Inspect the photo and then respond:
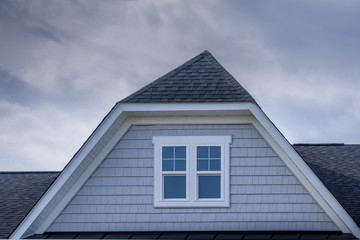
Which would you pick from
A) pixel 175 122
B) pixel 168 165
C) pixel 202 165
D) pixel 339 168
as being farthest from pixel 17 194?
pixel 339 168

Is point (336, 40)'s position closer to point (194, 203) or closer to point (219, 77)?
point (219, 77)

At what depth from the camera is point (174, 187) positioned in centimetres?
1491

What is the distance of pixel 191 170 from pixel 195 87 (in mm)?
1788

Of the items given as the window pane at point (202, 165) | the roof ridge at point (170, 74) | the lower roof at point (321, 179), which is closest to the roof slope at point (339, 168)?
the lower roof at point (321, 179)

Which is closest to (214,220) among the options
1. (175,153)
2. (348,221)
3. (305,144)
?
(175,153)

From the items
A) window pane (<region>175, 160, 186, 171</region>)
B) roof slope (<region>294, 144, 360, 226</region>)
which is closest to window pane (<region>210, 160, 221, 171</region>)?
window pane (<region>175, 160, 186, 171</region>)

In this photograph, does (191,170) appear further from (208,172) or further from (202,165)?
(208,172)

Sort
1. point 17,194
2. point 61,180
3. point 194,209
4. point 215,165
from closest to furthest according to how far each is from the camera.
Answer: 1. point 61,180
2. point 194,209
3. point 215,165
4. point 17,194

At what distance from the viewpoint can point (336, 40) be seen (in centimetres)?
1831

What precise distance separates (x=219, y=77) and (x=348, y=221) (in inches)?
162

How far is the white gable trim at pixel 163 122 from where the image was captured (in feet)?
46.3

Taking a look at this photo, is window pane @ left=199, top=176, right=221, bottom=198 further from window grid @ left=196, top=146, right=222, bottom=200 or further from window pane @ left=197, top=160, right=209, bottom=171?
window pane @ left=197, top=160, right=209, bottom=171

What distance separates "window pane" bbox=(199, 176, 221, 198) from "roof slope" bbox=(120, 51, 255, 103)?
1.70 m

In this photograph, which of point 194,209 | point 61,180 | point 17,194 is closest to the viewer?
point 61,180
